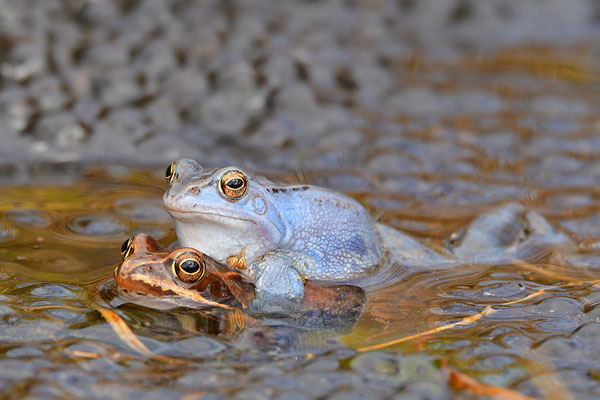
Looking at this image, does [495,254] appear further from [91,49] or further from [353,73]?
[91,49]

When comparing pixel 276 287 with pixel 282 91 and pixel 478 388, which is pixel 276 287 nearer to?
pixel 478 388

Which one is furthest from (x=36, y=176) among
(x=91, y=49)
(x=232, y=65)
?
(x=232, y=65)

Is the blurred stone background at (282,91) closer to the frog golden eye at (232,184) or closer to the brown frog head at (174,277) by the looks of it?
the frog golden eye at (232,184)

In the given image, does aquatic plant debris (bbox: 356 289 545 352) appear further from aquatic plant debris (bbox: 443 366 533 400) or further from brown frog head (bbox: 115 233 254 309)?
brown frog head (bbox: 115 233 254 309)

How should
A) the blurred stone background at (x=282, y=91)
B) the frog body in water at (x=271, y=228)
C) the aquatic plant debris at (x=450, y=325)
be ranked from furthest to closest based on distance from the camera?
the blurred stone background at (x=282, y=91)
the frog body in water at (x=271, y=228)
the aquatic plant debris at (x=450, y=325)

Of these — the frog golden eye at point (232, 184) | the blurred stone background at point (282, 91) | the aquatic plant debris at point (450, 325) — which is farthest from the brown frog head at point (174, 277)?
the blurred stone background at point (282, 91)
